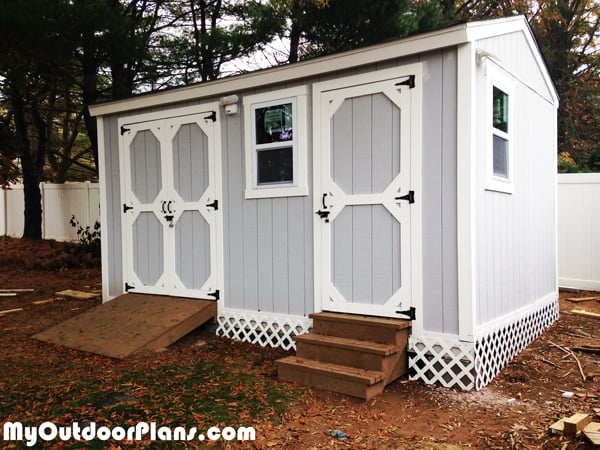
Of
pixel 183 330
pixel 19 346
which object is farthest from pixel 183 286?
pixel 19 346

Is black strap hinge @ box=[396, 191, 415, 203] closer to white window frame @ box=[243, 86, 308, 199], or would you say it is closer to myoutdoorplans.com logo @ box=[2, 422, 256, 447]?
white window frame @ box=[243, 86, 308, 199]

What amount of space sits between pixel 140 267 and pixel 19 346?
149 centimetres

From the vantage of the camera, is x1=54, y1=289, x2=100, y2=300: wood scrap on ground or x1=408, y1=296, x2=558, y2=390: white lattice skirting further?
x1=54, y1=289, x2=100, y2=300: wood scrap on ground

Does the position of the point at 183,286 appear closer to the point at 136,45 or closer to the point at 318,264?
the point at 318,264

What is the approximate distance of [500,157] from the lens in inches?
174

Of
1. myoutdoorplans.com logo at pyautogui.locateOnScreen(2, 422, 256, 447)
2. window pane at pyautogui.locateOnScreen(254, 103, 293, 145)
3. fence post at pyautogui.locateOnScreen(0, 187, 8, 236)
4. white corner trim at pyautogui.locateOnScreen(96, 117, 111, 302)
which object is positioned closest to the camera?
myoutdoorplans.com logo at pyautogui.locateOnScreen(2, 422, 256, 447)

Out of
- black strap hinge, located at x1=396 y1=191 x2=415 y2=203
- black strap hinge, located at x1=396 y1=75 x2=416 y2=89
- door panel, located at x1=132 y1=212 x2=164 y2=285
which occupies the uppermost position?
black strap hinge, located at x1=396 y1=75 x2=416 y2=89

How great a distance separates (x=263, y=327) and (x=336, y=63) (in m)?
2.58

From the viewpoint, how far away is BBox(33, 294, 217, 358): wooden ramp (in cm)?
470

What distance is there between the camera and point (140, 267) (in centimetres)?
596

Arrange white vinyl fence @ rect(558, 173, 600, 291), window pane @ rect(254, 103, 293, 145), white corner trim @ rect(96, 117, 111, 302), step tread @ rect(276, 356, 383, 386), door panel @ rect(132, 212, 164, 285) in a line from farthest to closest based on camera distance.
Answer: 1. white vinyl fence @ rect(558, 173, 600, 291)
2. white corner trim @ rect(96, 117, 111, 302)
3. door panel @ rect(132, 212, 164, 285)
4. window pane @ rect(254, 103, 293, 145)
5. step tread @ rect(276, 356, 383, 386)

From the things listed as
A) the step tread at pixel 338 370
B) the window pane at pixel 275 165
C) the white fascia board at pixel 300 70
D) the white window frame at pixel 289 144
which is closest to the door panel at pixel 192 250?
the white window frame at pixel 289 144

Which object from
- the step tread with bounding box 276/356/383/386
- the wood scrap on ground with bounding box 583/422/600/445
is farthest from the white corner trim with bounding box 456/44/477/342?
the wood scrap on ground with bounding box 583/422/600/445

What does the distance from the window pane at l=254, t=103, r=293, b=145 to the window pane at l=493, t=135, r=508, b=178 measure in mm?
1835
